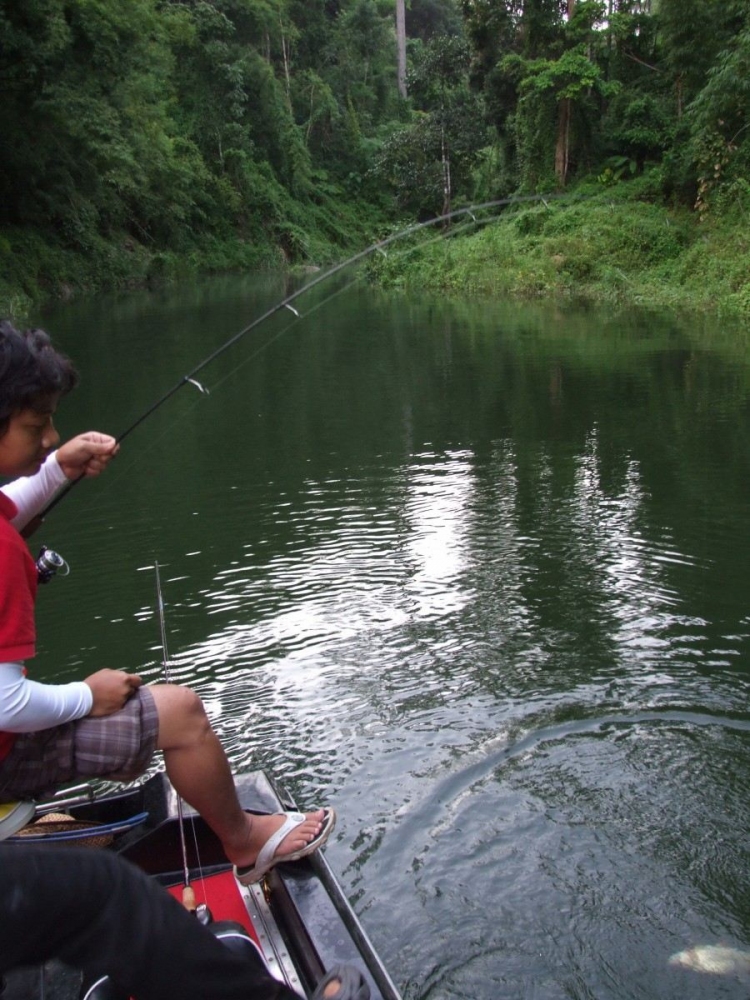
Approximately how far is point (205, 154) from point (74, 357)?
33.2 metres

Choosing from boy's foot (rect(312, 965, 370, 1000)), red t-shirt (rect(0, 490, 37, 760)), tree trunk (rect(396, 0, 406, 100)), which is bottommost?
boy's foot (rect(312, 965, 370, 1000))

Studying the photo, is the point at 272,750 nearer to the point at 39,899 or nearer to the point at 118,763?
the point at 118,763

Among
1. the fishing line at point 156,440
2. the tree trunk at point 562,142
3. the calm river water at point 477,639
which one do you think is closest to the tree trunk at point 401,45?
the tree trunk at point 562,142

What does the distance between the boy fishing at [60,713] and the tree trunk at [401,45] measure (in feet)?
185

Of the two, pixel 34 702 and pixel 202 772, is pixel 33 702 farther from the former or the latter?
pixel 202 772

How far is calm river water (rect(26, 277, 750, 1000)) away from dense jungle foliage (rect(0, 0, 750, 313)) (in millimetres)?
11118

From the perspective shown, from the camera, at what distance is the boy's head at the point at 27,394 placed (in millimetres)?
2182

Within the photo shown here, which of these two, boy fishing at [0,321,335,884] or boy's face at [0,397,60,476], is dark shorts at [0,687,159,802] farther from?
boy's face at [0,397,60,476]

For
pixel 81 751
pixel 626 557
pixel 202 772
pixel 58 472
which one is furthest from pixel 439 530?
pixel 81 751

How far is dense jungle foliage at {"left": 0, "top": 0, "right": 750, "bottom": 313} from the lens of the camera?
21656 millimetres

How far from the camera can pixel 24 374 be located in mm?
2195

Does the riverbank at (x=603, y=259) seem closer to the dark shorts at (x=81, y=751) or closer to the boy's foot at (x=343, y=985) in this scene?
the dark shorts at (x=81, y=751)

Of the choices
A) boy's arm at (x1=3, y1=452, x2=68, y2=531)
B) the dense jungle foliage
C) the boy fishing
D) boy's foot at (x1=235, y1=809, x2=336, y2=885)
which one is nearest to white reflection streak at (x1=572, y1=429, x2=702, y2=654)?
boy's foot at (x1=235, y1=809, x2=336, y2=885)

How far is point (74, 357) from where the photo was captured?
15125 mm
